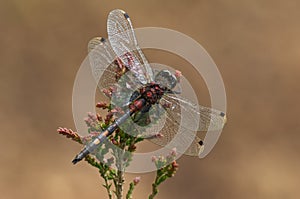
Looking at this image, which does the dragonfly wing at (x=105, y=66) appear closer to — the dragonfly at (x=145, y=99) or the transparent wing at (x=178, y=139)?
the dragonfly at (x=145, y=99)

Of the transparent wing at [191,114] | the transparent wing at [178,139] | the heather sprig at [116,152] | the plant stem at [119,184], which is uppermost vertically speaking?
the transparent wing at [191,114]

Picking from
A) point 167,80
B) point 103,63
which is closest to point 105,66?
point 103,63

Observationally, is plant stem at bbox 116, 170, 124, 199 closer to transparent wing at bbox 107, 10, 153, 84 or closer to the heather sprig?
the heather sprig

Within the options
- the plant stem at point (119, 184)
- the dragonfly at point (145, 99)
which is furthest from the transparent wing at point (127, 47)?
the plant stem at point (119, 184)

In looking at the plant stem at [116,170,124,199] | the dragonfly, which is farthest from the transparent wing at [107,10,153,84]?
the plant stem at [116,170,124,199]

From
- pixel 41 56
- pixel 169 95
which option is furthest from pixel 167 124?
pixel 41 56

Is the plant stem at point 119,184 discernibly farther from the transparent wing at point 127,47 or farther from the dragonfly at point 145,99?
the transparent wing at point 127,47

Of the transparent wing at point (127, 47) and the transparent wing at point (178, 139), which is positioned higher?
the transparent wing at point (127, 47)
